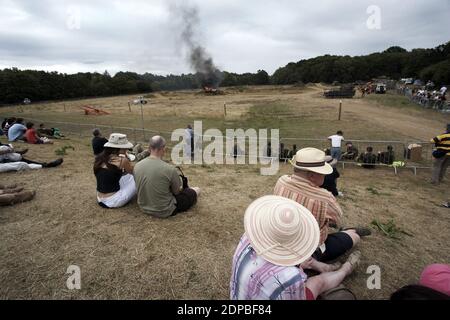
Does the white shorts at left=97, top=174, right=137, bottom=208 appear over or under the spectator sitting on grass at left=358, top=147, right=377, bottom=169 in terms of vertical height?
over

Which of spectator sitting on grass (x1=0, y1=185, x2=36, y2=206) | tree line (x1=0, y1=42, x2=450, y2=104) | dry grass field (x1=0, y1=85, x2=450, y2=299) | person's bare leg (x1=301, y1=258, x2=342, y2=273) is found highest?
tree line (x1=0, y1=42, x2=450, y2=104)

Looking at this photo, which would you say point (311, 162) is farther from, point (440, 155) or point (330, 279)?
point (440, 155)

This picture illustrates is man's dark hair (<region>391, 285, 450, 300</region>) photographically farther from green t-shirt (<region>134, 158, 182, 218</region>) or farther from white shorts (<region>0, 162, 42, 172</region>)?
white shorts (<region>0, 162, 42, 172</region>)

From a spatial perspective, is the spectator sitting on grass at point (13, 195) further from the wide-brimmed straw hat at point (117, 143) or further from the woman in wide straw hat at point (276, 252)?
the woman in wide straw hat at point (276, 252)

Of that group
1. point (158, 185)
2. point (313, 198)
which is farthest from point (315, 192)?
point (158, 185)

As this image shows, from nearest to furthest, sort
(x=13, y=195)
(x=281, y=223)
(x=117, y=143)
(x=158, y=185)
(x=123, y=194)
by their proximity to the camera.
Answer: (x=281, y=223), (x=158, y=185), (x=117, y=143), (x=123, y=194), (x=13, y=195)

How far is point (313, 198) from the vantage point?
9.64ft

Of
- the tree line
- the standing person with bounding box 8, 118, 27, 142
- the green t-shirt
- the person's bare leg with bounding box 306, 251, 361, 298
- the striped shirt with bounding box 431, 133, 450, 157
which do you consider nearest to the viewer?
the person's bare leg with bounding box 306, 251, 361, 298

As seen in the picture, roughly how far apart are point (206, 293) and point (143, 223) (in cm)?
166

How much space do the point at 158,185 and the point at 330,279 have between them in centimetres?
253

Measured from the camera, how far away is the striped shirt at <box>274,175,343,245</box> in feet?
9.63

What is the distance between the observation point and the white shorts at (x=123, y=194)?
15.1 feet

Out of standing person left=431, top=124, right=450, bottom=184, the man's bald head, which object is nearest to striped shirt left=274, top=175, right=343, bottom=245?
the man's bald head
